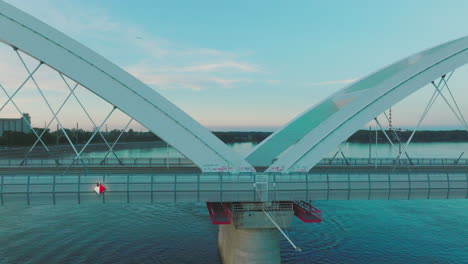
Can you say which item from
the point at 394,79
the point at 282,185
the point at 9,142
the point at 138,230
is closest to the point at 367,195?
the point at 282,185

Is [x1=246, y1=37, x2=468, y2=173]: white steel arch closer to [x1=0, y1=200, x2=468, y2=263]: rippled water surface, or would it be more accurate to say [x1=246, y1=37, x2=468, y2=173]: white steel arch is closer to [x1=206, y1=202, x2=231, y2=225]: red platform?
[x1=206, y1=202, x2=231, y2=225]: red platform

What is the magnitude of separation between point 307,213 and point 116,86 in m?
13.6

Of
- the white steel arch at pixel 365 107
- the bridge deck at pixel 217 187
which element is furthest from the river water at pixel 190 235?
the white steel arch at pixel 365 107

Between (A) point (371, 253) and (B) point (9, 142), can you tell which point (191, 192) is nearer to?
(A) point (371, 253)

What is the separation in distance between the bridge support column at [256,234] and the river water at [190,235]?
6581 millimetres

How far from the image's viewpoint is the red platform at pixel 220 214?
20.5 metres

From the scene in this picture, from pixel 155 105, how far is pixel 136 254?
1352cm

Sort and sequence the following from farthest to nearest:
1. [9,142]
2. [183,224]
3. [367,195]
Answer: [9,142] < [183,224] < [367,195]

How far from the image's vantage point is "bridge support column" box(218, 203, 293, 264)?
20.4 meters

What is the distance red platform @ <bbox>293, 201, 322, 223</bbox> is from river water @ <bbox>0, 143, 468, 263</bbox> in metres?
6.70

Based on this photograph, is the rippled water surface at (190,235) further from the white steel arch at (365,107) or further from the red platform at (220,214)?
the white steel arch at (365,107)

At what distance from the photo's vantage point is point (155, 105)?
2047cm

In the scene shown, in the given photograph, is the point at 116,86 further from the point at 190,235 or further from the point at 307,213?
the point at 190,235

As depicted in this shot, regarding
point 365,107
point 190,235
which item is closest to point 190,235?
point 190,235
